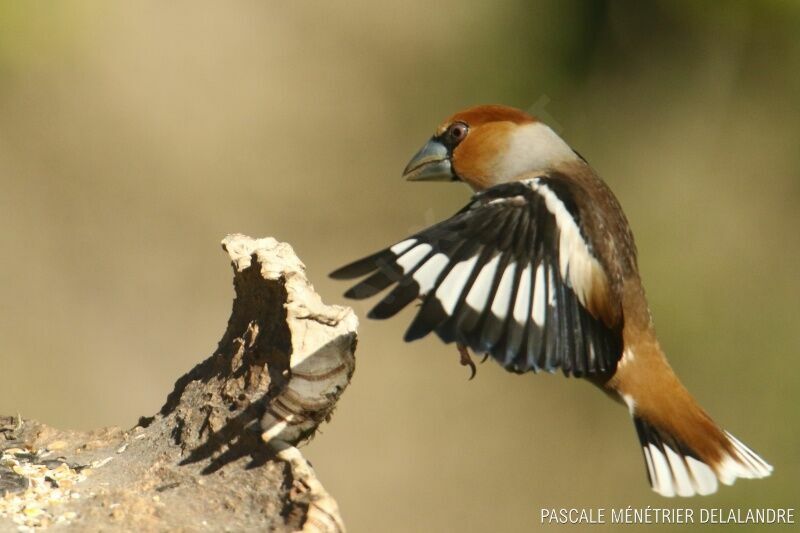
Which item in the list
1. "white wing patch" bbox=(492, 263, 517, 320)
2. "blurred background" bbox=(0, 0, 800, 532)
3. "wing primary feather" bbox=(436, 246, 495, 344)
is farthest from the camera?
"blurred background" bbox=(0, 0, 800, 532)

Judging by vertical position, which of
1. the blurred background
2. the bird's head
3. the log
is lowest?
the log

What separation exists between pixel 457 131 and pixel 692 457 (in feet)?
3.32

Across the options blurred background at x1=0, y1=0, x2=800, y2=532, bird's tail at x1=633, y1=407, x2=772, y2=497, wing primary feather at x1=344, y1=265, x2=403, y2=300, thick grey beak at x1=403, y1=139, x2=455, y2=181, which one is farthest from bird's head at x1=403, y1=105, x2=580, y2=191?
blurred background at x1=0, y1=0, x2=800, y2=532

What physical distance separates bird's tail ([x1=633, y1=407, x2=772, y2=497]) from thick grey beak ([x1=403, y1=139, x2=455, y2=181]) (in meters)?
0.84

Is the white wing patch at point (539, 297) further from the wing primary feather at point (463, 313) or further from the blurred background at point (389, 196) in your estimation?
the blurred background at point (389, 196)

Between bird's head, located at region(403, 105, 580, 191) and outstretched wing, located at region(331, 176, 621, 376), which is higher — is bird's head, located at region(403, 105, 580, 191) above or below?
above

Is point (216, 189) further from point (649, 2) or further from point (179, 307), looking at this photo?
point (649, 2)

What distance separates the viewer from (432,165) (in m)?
2.88

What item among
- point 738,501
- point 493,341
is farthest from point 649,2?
point 493,341

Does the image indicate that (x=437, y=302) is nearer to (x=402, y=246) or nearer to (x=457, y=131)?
(x=402, y=246)

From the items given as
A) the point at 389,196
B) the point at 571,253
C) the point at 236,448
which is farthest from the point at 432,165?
the point at 389,196

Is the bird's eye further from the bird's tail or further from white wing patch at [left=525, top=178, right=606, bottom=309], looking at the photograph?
the bird's tail

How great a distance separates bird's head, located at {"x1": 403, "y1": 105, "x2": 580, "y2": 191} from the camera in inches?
105

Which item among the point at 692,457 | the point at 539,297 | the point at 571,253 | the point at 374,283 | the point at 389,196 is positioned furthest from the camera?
the point at 389,196
